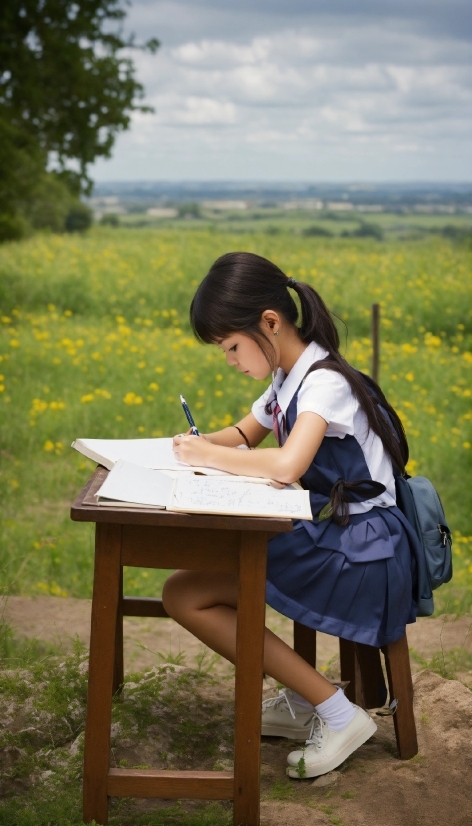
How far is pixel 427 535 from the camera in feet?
8.41

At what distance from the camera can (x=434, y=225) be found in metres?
12.2

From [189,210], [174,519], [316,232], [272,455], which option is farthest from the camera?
[189,210]

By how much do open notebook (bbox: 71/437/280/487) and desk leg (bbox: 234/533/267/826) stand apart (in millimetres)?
205

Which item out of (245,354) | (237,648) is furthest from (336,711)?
(245,354)

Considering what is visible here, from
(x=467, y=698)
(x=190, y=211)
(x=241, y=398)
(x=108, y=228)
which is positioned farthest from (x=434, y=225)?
(x=467, y=698)

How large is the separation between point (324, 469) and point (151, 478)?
49 cm

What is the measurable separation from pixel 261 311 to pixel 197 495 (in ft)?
1.89

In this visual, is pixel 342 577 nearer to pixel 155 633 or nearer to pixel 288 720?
pixel 288 720

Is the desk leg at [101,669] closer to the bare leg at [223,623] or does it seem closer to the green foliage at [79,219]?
the bare leg at [223,623]

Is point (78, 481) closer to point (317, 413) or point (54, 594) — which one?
point (54, 594)

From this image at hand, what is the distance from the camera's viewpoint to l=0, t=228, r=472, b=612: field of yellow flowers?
5.05 metres

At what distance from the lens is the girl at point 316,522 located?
2430mm

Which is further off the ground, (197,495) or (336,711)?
(197,495)

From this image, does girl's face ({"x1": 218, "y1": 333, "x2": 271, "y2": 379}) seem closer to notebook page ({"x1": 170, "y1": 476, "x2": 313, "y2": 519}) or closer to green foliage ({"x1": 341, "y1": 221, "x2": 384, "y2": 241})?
notebook page ({"x1": 170, "y1": 476, "x2": 313, "y2": 519})
